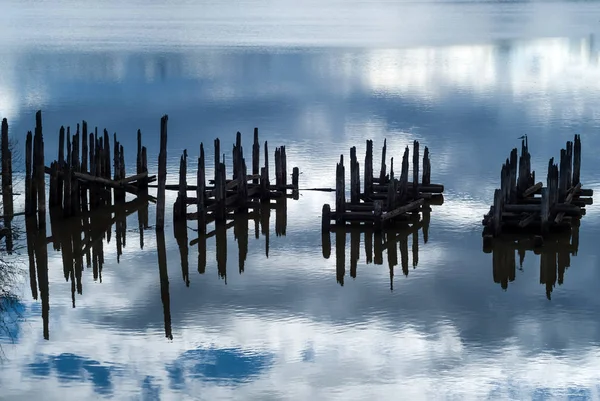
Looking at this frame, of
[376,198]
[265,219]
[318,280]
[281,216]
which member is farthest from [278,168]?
[318,280]

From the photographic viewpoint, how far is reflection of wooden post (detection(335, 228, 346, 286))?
983 inches

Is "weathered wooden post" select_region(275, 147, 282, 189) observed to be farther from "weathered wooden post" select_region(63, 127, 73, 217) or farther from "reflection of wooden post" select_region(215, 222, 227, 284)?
"weathered wooden post" select_region(63, 127, 73, 217)

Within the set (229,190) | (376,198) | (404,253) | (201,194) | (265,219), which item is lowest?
(404,253)

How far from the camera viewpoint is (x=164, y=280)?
24.8 metres

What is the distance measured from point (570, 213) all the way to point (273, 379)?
1102 cm

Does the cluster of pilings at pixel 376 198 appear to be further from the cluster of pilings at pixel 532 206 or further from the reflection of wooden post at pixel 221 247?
the reflection of wooden post at pixel 221 247

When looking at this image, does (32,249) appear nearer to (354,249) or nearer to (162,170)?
(162,170)

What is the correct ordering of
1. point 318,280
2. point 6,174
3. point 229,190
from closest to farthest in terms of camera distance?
point 318,280 < point 6,174 < point 229,190

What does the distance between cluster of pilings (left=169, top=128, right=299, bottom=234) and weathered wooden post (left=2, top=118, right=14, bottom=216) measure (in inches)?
155

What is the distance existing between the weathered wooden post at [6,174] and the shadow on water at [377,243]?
748cm

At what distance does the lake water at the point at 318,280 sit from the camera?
1903cm

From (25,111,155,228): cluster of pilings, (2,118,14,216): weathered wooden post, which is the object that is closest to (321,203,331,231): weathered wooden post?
(25,111,155,228): cluster of pilings

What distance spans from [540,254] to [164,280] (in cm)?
834

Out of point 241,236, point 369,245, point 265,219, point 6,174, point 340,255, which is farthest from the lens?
point 265,219
